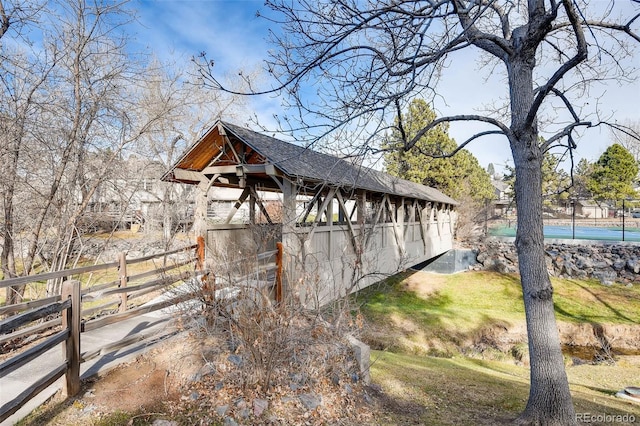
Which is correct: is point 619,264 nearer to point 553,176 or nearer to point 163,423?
point 553,176

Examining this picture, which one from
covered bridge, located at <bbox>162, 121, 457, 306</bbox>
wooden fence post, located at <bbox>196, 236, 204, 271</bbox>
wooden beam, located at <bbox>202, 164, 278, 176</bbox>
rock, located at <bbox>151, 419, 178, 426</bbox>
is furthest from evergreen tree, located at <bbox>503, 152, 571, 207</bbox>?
wooden fence post, located at <bbox>196, 236, 204, 271</bbox>

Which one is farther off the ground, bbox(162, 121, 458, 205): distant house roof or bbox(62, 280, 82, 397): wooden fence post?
bbox(162, 121, 458, 205): distant house roof

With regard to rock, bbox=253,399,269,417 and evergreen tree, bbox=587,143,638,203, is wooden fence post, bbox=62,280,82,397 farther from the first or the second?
evergreen tree, bbox=587,143,638,203

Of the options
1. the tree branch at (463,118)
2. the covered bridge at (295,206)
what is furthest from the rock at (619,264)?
the tree branch at (463,118)

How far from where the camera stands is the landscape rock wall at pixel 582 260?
16578 millimetres

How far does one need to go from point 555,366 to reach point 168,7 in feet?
29.4

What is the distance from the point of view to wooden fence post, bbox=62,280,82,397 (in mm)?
3474

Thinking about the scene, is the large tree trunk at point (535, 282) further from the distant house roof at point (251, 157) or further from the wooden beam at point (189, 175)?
the wooden beam at point (189, 175)

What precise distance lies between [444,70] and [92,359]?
17.7ft

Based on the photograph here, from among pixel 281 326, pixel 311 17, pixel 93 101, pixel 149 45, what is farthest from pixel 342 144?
pixel 149 45

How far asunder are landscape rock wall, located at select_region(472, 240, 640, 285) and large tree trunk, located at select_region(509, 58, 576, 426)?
14.8 metres

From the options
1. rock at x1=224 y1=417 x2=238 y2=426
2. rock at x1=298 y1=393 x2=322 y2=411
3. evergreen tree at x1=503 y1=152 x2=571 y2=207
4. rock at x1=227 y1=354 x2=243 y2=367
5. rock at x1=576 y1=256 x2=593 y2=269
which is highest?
evergreen tree at x1=503 y1=152 x2=571 y2=207

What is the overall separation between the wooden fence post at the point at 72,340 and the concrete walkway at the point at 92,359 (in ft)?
0.60

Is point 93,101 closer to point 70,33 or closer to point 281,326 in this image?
point 70,33
